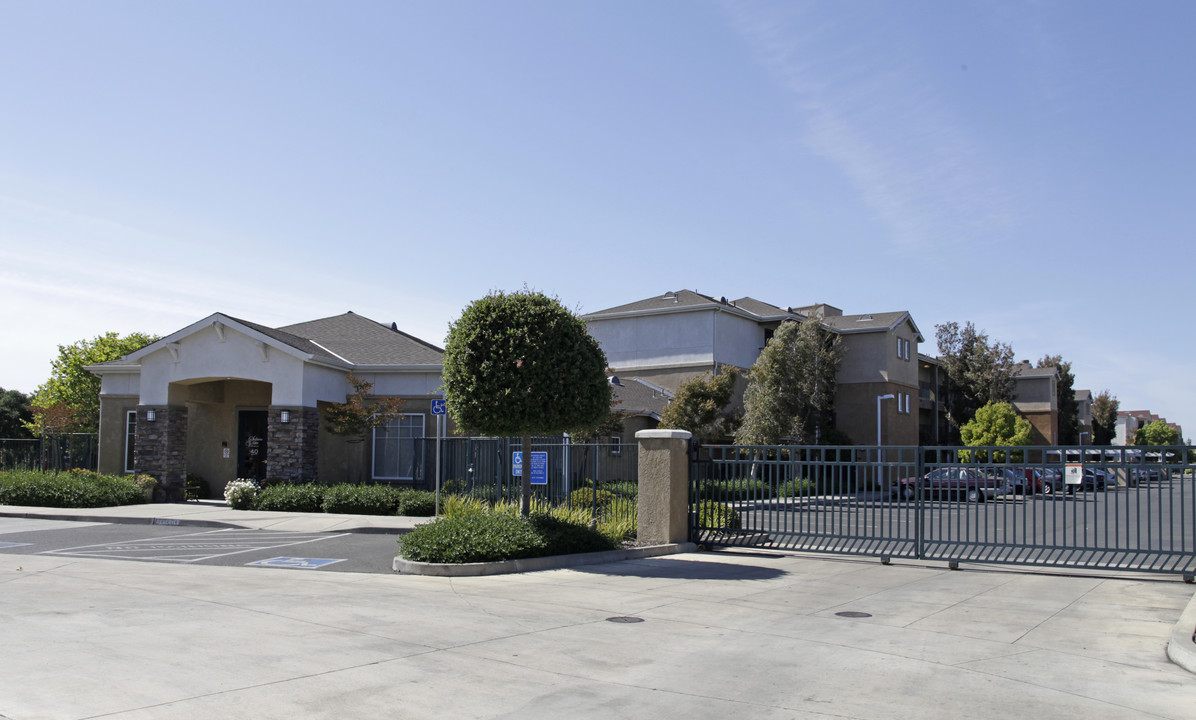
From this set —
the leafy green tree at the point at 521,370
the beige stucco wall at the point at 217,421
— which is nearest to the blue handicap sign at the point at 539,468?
the leafy green tree at the point at 521,370

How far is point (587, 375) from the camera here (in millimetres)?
15555

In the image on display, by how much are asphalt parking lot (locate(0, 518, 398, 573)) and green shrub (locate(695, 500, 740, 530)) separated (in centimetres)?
585

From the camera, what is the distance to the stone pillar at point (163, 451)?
25797 mm

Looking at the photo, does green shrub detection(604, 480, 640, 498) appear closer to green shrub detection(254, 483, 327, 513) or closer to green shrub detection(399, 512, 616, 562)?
green shrub detection(399, 512, 616, 562)

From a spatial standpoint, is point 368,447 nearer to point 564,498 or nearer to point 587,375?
point 564,498

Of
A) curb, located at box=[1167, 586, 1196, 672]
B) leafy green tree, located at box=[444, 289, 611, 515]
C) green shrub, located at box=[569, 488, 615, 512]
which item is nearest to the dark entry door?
green shrub, located at box=[569, 488, 615, 512]

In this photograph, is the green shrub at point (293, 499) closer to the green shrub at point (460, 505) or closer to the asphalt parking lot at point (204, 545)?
the asphalt parking lot at point (204, 545)

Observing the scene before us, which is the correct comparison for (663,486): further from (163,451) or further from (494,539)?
(163,451)

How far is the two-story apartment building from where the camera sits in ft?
136

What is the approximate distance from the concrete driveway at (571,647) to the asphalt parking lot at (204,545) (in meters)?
1.39

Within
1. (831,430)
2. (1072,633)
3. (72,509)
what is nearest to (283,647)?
(1072,633)

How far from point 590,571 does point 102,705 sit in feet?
27.8

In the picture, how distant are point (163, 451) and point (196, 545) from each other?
35.0 feet

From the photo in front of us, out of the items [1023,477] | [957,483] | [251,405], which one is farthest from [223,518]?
[1023,477]
